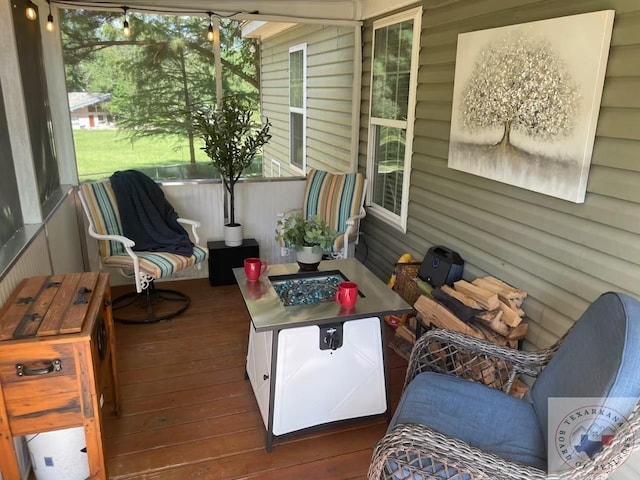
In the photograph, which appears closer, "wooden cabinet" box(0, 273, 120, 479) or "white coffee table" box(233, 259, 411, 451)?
"wooden cabinet" box(0, 273, 120, 479)

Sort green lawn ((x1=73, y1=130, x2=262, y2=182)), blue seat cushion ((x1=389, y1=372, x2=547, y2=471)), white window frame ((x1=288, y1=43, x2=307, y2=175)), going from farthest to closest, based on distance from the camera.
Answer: white window frame ((x1=288, y1=43, x2=307, y2=175))
green lawn ((x1=73, y1=130, x2=262, y2=182))
blue seat cushion ((x1=389, y1=372, x2=547, y2=471))

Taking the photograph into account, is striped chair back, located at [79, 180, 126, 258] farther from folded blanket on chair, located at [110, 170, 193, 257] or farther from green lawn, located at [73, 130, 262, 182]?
green lawn, located at [73, 130, 262, 182]

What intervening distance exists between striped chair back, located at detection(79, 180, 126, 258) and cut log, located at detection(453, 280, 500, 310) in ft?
7.48

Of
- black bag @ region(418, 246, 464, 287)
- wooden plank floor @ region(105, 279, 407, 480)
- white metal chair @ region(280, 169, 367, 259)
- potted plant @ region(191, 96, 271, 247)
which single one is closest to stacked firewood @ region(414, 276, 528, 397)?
black bag @ region(418, 246, 464, 287)

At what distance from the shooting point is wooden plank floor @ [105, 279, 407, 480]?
6.63ft

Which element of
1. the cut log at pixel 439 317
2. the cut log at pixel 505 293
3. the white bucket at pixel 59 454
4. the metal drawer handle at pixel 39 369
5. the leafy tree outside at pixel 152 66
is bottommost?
the white bucket at pixel 59 454

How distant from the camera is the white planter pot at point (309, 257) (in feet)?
8.46

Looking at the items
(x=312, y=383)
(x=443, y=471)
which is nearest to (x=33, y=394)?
(x=312, y=383)

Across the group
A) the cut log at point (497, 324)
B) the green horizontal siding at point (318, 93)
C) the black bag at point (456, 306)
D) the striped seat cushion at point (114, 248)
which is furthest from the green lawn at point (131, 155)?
the cut log at point (497, 324)

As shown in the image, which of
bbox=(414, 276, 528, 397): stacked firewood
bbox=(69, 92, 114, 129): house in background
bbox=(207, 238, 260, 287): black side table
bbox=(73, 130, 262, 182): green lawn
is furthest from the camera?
bbox=(207, 238, 260, 287): black side table

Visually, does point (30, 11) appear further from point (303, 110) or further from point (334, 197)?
point (303, 110)

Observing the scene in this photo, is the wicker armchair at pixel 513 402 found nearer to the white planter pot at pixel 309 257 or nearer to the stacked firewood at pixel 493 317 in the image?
the stacked firewood at pixel 493 317

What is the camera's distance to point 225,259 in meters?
3.95

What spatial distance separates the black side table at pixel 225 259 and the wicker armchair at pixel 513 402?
2.32 meters
